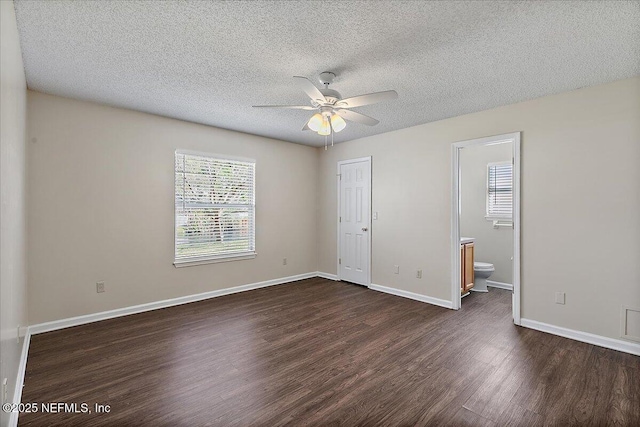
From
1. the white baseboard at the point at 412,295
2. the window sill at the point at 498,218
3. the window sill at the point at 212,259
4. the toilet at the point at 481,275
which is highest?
the window sill at the point at 498,218

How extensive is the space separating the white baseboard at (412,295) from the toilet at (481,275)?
1.06 m

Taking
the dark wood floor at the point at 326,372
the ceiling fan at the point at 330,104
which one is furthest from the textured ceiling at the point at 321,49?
the dark wood floor at the point at 326,372

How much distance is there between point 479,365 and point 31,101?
4917 millimetres

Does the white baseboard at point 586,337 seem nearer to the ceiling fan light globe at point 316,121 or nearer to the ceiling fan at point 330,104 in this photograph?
the ceiling fan at point 330,104

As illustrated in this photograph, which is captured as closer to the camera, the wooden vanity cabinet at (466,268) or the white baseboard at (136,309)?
the white baseboard at (136,309)

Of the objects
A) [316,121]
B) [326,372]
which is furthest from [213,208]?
[326,372]

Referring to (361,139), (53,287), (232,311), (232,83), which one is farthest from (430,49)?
(53,287)

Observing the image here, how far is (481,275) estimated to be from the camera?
4.85 metres

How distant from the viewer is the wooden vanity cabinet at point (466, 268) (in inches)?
170

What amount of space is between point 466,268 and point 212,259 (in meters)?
3.70

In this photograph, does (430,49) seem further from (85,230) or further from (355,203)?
(85,230)

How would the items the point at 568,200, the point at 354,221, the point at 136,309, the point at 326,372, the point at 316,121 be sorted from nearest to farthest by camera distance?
the point at 326,372 → the point at 316,121 → the point at 568,200 → the point at 136,309 → the point at 354,221

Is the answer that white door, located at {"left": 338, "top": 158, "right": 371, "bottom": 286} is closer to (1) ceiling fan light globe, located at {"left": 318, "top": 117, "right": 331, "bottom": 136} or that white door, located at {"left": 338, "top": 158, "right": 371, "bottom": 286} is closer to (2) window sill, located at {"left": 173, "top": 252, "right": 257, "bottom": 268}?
(2) window sill, located at {"left": 173, "top": 252, "right": 257, "bottom": 268}

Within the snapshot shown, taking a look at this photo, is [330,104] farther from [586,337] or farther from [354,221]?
[586,337]
